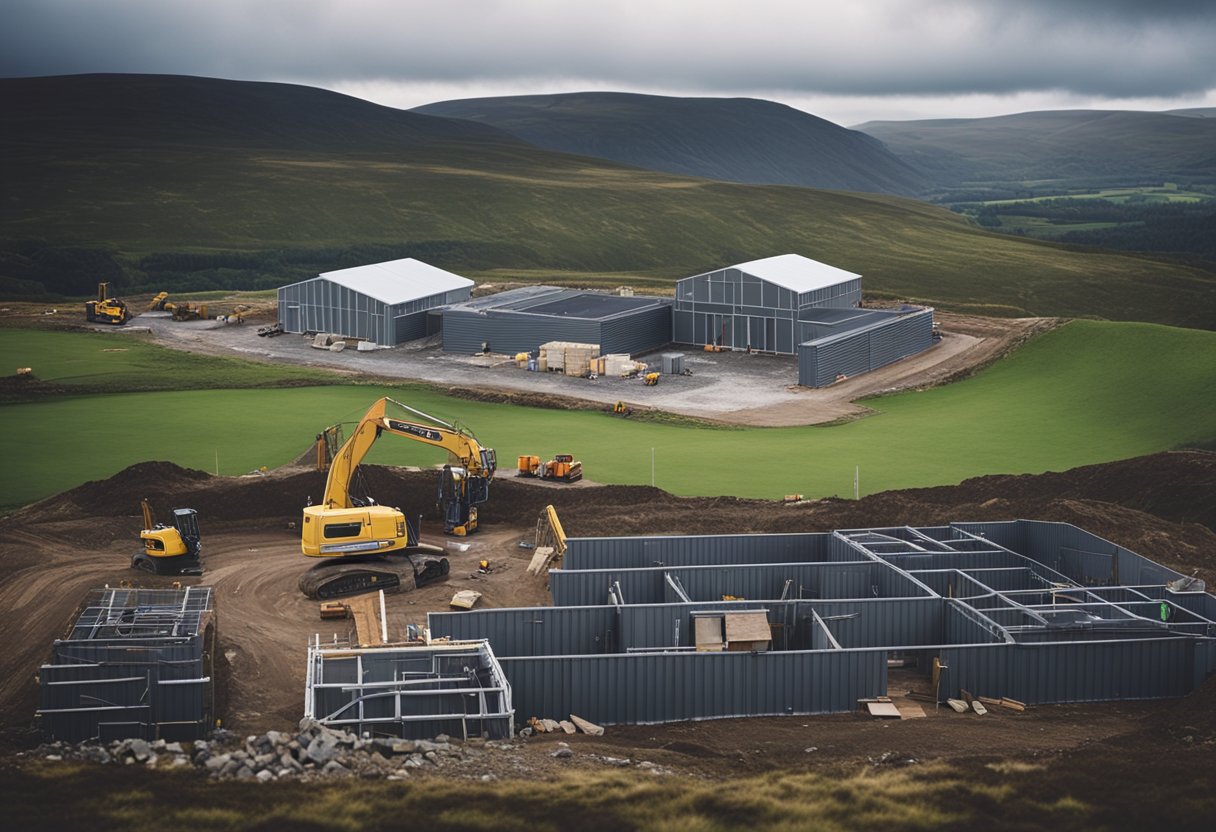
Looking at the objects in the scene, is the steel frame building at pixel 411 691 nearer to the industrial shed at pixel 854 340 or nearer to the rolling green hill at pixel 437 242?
the industrial shed at pixel 854 340

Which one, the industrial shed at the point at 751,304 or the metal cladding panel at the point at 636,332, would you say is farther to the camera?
the industrial shed at the point at 751,304

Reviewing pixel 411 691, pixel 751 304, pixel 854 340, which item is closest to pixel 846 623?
pixel 411 691

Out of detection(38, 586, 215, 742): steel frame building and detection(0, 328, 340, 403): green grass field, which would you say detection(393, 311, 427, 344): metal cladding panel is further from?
detection(38, 586, 215, 742): steel frame building

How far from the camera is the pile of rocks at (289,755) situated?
2425 cm

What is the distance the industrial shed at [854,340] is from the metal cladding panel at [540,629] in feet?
139

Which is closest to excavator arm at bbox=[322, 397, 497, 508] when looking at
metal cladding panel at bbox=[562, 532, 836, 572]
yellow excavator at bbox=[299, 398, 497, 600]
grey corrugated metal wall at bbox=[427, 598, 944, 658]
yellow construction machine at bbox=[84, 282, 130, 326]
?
yellow excavator at bbox=[299, 398, 497, 600]

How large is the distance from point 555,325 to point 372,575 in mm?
45727

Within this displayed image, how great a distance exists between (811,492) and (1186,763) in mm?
30264

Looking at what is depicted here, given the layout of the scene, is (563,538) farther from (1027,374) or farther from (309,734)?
(1027,374)

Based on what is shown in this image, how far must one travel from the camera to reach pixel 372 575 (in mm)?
42344

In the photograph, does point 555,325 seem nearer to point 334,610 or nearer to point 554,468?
point 554,468

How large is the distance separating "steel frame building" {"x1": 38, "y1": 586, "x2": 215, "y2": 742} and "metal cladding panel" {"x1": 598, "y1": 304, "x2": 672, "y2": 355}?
52.6 m

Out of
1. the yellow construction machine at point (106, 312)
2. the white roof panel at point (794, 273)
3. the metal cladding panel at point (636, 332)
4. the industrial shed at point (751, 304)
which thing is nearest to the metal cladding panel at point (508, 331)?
the metal cladding panel at point (636, 332)

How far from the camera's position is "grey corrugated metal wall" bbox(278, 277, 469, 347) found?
302 ft
